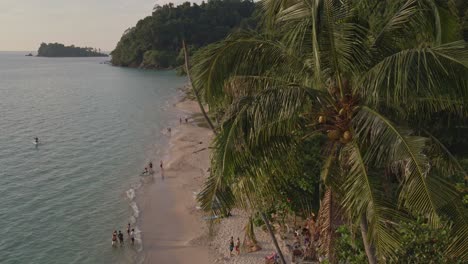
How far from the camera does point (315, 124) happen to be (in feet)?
20.0

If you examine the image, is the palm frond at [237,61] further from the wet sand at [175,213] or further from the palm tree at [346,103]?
the wet sand at [175,213]

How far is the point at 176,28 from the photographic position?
12900 cm

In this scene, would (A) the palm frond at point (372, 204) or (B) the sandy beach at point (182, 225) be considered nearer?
(A) the palm frond at point (372, 204)

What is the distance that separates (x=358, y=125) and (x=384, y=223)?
4.32 ft

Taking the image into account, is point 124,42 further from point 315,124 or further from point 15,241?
point 315,124

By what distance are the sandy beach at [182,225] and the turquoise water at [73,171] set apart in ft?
3.80

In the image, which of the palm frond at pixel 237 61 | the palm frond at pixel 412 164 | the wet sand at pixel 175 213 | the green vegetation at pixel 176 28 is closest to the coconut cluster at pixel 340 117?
the palm frond at pixel 412 164

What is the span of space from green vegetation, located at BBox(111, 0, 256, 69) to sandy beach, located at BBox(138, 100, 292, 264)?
95438 millimetres

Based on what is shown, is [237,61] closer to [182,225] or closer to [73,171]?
[182,225]

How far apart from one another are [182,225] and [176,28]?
112 m

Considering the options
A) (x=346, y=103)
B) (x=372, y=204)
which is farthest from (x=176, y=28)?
(x=372, y=204)

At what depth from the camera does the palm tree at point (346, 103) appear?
5.08m

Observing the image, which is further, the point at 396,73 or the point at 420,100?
the point at 420,100

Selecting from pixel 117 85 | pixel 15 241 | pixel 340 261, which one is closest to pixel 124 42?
pixel 117 85
